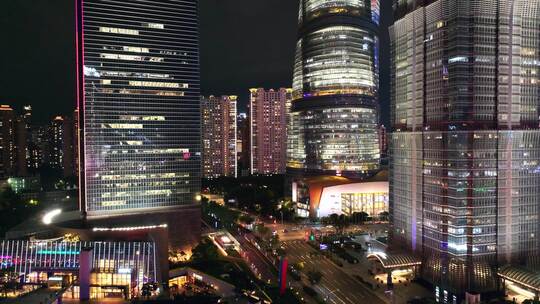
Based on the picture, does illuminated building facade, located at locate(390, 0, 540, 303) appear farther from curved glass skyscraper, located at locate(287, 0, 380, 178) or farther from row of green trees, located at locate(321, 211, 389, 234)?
curved glass skyscraper, located at locate(287, 0, 380, 178)

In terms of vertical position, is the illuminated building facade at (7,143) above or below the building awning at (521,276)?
above

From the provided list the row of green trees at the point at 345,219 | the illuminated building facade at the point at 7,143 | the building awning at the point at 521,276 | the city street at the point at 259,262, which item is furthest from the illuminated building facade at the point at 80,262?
the illuminated building facade at the point at 7,143

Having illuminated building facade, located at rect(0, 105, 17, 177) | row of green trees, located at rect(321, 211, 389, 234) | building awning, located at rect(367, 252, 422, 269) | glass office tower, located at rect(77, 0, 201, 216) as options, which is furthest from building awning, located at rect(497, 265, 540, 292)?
illuminated building facade, located at rect(0, 105, 17, 177)

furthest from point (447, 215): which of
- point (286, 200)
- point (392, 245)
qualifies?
point (286, 200)

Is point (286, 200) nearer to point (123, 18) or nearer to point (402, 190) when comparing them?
point (402, 190)

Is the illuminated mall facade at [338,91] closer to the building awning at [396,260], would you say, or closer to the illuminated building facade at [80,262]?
the building awning at [396,260]

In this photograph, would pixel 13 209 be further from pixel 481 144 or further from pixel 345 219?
pixel 481 144
